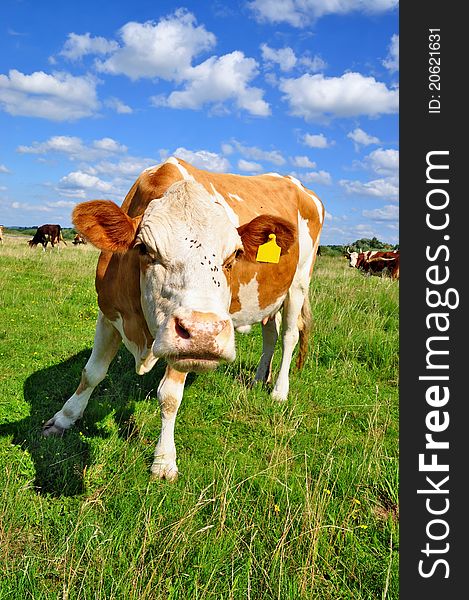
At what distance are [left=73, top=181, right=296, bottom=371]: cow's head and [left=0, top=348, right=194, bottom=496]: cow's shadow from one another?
129 cm

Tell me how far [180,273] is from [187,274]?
0.22ft

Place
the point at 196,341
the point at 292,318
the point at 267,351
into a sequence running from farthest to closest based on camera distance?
the point at 292,318 < the point at 267,351 < the point at 196,341

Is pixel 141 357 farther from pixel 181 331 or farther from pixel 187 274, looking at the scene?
pixel 181 331

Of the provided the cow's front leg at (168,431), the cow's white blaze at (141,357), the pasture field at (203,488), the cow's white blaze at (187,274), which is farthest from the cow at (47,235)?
the cow's white blaze at (187,274)

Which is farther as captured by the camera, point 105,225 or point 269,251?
point 269,251

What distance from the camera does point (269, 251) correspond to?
406cm

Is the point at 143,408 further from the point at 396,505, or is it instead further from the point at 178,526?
the point at 396,505

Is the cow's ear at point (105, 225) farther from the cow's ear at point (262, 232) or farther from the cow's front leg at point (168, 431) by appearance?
the cow's front leg at point (168, 431)

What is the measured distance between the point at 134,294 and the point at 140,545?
1.74 m

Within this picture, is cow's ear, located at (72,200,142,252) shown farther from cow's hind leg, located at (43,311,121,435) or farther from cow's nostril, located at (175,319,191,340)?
cow's hind leg, located at (43,311,121,435)

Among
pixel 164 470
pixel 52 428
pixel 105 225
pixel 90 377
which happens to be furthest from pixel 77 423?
pixel 105 225

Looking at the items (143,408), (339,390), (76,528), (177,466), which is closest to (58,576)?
(76,528)

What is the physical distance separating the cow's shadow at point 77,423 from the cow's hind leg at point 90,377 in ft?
0.33

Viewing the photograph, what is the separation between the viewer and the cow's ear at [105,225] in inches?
127
